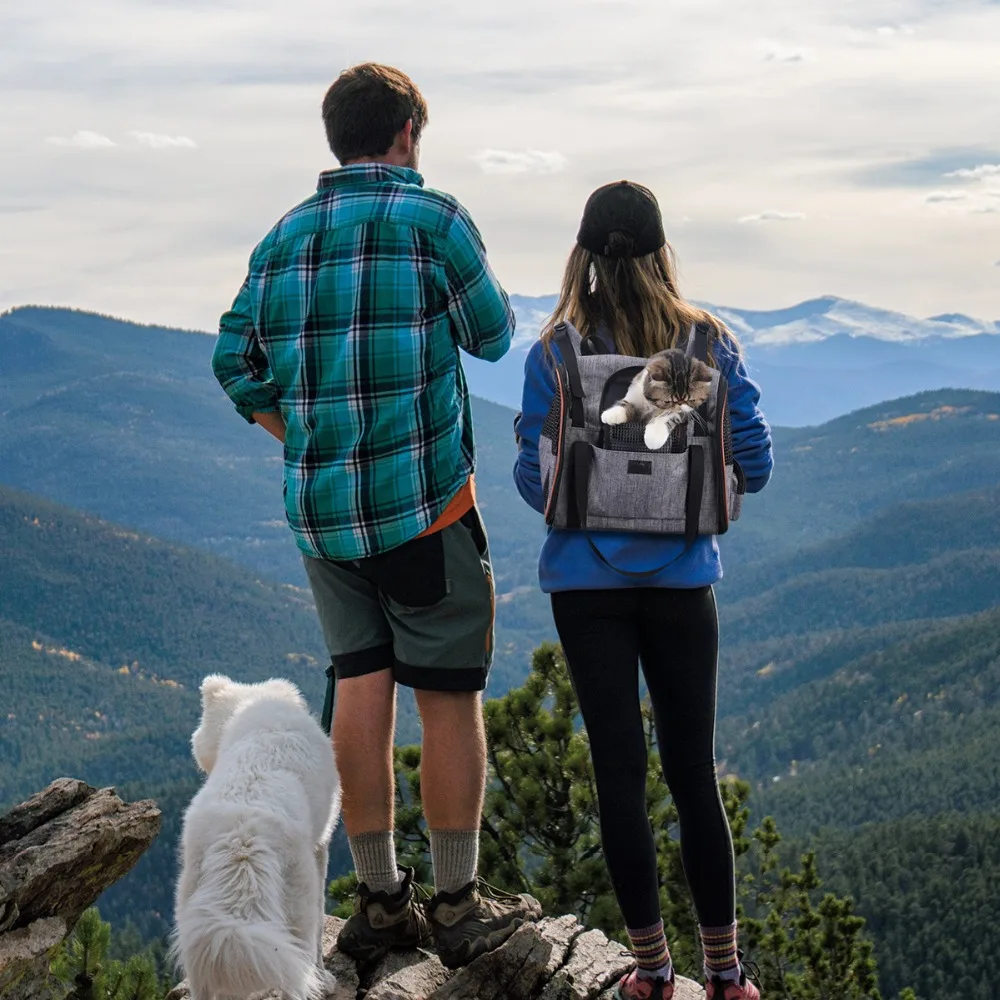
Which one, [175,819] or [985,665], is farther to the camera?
[985,665]

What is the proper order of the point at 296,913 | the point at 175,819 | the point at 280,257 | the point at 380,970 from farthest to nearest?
the point at 175,819, the point at 380,970, the point at 280,257, the point at 296,913

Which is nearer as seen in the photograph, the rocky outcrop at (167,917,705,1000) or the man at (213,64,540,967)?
the man at (213,64,540,967)

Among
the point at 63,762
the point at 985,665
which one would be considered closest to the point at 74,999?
the point at 985,665

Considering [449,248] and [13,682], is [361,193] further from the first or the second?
[13,682]

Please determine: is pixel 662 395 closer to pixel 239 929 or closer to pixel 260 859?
pixel 260 859

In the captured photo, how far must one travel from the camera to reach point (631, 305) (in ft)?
11.3

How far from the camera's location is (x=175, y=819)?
86375mm

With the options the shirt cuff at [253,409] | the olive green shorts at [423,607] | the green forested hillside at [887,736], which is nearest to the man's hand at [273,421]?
the shirt cuff at [253,409]

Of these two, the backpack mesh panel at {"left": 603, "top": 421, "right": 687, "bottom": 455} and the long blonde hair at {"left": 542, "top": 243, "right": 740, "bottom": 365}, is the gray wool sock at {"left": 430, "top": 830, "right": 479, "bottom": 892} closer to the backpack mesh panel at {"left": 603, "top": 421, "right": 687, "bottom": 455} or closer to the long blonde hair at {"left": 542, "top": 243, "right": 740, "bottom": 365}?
the backpack mesh panel at {"left": 603, "top": 421, "right": 687, "bottom": 455}

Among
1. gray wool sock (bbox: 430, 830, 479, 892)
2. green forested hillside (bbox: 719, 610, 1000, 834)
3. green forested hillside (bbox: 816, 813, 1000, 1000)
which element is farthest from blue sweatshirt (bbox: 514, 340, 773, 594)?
green forested hillside (bbox: 719, 610, 1000, 834)

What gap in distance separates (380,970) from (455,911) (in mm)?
374

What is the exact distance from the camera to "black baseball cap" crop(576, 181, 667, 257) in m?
3.35

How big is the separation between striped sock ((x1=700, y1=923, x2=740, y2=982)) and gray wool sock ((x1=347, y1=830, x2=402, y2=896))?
40.4 inches

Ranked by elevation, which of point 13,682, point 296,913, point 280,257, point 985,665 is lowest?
point 13,682
